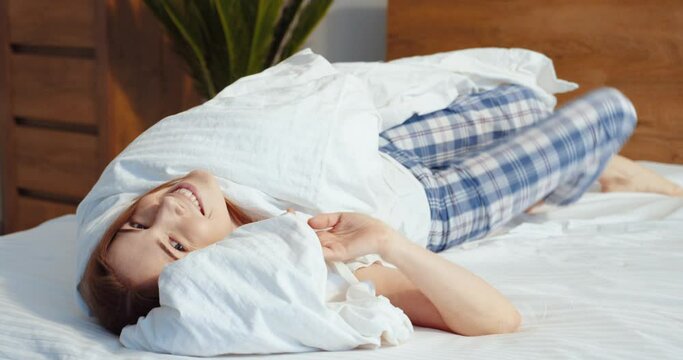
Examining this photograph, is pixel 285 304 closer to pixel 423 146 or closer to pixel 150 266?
pixel 150 266

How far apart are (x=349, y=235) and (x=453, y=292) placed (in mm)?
157

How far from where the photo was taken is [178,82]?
133 inches

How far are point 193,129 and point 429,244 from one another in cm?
49

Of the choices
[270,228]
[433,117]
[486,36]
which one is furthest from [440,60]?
[270,228]

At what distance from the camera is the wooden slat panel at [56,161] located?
3.26 m

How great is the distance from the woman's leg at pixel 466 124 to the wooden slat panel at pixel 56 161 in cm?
171

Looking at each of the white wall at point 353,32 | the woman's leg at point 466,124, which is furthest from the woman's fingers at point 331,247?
the white wall at point 353,32

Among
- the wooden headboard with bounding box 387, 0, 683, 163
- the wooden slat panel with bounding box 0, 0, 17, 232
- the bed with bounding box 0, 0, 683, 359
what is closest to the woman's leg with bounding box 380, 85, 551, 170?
the bed with bounding box 0, 0, 683, 359

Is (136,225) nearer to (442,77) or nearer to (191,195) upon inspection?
(191,195)

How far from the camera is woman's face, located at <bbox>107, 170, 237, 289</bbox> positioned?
3.76 feet

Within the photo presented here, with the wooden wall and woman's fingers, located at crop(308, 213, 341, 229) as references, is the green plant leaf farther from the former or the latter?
woman's fingers, located at crop(308, 213, 341, 229)

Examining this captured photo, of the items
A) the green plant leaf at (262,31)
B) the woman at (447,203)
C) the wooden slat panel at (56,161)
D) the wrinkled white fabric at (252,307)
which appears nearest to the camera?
the wrinkled white fabric at (252,307)

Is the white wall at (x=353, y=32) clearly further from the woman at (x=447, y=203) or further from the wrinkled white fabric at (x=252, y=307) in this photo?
the wrinkled white fabric at (x=252, y=307)

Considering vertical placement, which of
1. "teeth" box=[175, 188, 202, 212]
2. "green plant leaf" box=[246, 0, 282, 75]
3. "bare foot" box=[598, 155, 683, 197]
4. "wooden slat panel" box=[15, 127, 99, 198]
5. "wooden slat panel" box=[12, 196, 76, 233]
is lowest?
"wooden slat panel" box=[12, 196, 76, 233]
